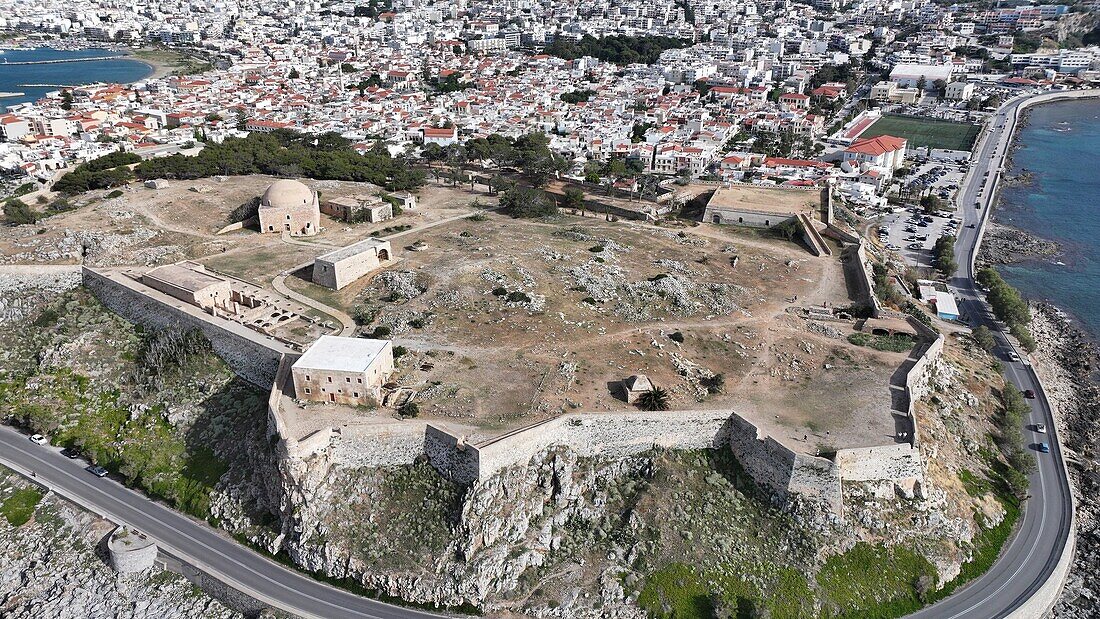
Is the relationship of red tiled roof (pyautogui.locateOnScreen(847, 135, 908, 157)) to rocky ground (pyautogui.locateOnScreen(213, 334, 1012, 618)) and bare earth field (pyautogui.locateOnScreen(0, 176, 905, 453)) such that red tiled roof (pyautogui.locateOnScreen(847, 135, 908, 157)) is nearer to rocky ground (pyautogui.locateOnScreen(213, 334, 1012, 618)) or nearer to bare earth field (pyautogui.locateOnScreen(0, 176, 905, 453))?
bare earth field (pyautogui.locateOnScreen(0, 176, 905, 453))

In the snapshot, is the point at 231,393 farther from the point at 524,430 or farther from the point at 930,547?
the point at 930,547

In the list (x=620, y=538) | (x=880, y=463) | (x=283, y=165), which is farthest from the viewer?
(x=283, y=165)

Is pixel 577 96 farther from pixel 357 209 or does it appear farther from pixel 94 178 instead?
pixel 94 178

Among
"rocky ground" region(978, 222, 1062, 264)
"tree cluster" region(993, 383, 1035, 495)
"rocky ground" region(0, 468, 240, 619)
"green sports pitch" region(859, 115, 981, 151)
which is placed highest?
"green sports pitch" region(859, 115, 981, 151)

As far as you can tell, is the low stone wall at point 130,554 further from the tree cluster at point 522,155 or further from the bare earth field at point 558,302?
the tree cluster at point 522,155

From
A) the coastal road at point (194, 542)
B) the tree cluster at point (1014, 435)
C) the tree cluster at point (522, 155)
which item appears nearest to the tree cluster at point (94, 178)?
the coastal road at point (194, 542)

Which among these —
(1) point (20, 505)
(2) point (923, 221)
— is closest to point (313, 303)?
(1) point (20, 505)

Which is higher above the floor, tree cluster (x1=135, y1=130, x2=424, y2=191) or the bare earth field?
tree cluster (x1=135, y1=130, x2=424, y2=191)

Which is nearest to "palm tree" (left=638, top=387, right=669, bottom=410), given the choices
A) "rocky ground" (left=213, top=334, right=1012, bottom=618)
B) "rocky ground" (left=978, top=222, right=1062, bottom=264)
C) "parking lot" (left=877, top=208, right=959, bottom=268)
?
"rocky ground" (left=213, top=334, right=1012, bottom=618)
